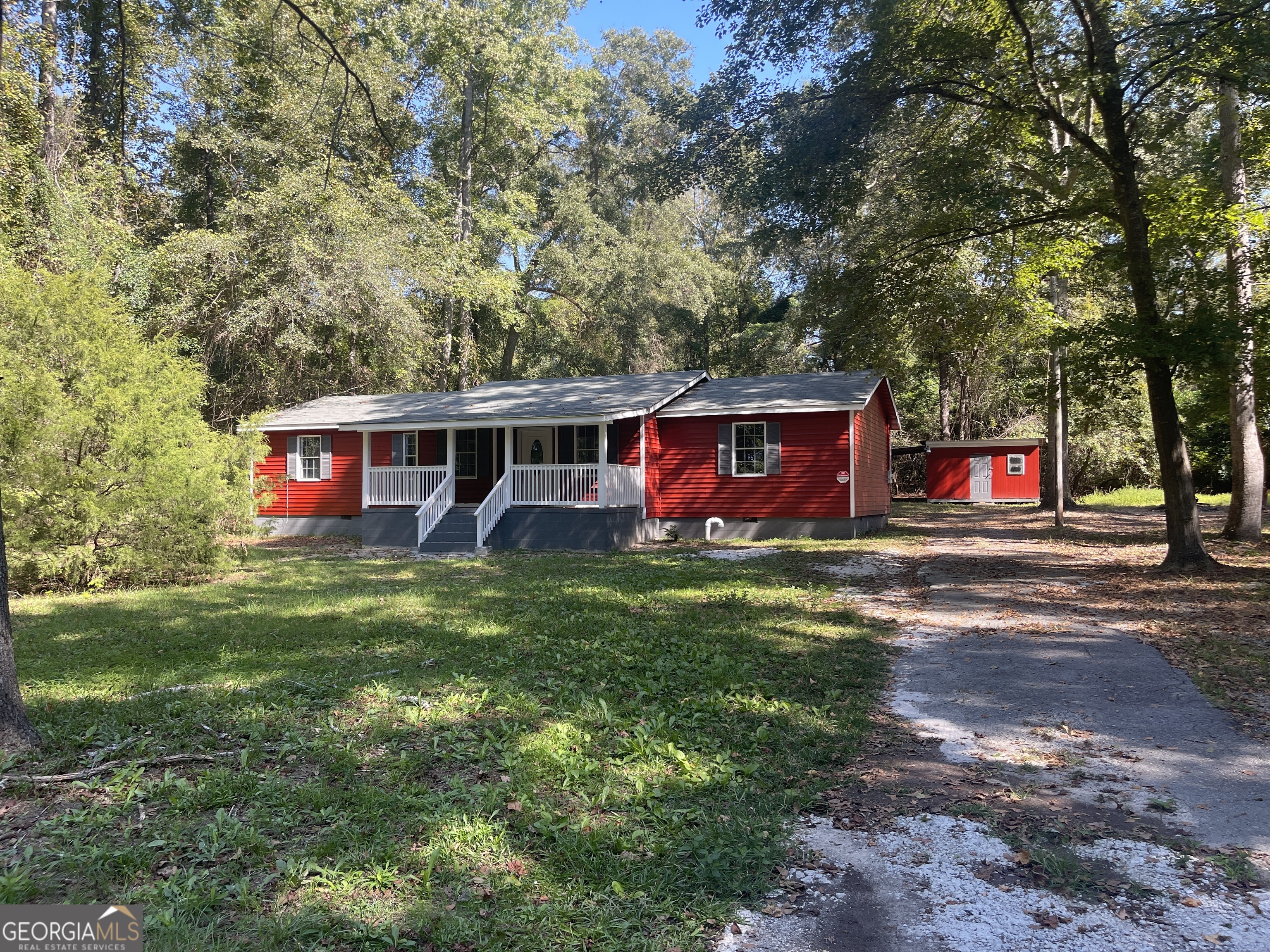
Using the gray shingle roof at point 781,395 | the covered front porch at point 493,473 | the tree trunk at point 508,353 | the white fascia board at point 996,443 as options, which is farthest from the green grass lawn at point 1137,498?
the tree trunk at point 508,353

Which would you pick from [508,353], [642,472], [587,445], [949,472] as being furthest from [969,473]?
[508,353]

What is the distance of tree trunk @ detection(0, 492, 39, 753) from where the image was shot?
397 cm

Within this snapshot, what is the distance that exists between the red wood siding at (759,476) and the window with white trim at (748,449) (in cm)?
13

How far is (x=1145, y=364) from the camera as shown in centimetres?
1146

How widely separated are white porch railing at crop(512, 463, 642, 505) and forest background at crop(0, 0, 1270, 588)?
18.3 feet

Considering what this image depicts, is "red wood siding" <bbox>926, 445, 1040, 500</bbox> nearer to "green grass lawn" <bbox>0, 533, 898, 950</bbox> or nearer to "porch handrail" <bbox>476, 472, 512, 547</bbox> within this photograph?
"porch handrail" <bbox>476, 472, 512, 547</bbox>

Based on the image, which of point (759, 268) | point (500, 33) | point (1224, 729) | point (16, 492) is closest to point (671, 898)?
point (1224, 729)

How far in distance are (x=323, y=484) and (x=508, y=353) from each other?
1468cm

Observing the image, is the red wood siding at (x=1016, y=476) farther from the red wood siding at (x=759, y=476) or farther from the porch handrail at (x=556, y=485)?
the porch handrail at (x=556, y=485)

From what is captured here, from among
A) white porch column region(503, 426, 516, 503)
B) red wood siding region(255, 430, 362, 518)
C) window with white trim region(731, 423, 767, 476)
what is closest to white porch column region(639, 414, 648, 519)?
window with white trim region(731, 423, 767, 476)

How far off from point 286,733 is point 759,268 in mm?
34446

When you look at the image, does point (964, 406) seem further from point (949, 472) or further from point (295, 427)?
point (295, 427)

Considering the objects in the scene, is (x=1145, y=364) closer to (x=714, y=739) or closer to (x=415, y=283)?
(x=714, y=739)

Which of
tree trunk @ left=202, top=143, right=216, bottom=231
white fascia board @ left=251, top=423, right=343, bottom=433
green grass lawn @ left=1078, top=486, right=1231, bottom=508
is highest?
tree trunk @ left=202, top=143, right=216, bottom=231
